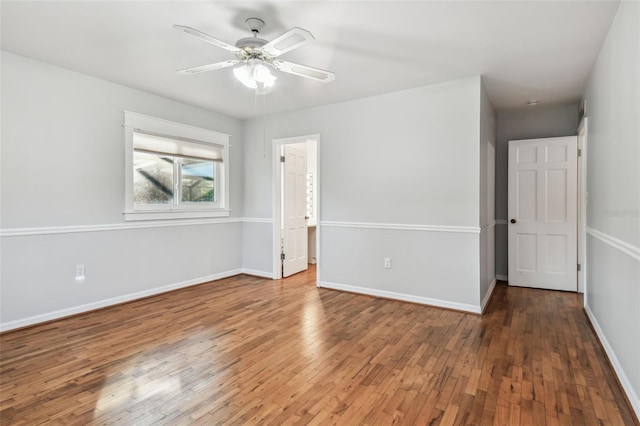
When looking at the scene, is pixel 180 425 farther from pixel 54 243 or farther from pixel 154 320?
pixel 54 243

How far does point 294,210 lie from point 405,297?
2.27 metres

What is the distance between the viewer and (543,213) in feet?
14.8

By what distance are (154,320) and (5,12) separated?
2697 mm

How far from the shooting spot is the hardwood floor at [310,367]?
1830mm

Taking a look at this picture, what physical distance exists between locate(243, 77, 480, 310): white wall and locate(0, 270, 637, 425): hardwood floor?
49 centimetres

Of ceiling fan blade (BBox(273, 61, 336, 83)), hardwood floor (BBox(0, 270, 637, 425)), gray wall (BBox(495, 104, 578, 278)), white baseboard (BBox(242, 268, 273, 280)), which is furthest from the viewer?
white baseboard (BBox(242, 268, 273, 280))

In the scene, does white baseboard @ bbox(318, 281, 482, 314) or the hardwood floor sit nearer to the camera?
the hardwood floor

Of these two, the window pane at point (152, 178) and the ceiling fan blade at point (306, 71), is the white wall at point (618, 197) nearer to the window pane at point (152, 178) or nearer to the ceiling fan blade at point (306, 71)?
the ceiling fan blade at point (306, 71)

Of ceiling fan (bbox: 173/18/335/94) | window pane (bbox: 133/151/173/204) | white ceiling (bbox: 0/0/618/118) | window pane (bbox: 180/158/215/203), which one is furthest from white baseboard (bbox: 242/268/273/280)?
ceiling fan (bbox: 173/18/335/94)

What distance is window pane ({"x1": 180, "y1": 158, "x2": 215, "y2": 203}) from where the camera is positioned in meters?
4.52

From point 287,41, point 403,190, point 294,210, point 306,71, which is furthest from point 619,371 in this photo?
point 294,210

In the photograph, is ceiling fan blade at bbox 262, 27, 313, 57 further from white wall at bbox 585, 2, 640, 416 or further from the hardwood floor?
the hardwood floor

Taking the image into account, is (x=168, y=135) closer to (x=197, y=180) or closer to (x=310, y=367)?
(x=197, y=180)

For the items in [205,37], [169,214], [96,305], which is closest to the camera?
[205,37]
